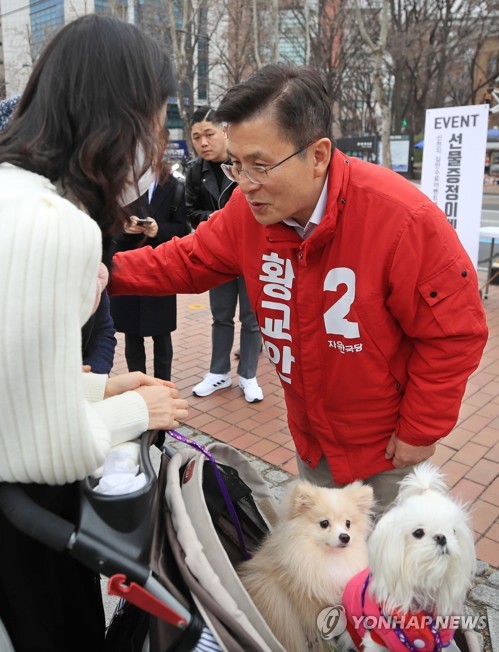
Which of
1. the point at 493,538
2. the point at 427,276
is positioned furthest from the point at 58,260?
the point at 493,538

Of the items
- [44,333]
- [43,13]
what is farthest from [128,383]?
[43,13]

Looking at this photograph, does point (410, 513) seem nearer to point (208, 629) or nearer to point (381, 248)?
point (208, 629)

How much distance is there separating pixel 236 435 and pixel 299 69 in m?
2.64

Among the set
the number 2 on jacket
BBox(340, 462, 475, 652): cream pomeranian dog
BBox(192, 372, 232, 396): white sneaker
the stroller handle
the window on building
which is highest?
the window on building

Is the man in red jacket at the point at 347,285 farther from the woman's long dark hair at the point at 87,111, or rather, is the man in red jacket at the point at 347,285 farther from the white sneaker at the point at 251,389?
the white sneaker at the point at 251,389

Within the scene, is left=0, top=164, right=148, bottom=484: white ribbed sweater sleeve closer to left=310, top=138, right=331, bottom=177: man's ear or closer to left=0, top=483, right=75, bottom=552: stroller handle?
left=0, top=483, right=75, bottom=552: stroller handle

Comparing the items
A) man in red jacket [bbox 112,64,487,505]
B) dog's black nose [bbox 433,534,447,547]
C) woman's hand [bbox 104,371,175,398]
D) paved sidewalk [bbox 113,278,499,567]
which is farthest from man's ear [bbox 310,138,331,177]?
paved sidewalk [bbox 113,278,499,567]

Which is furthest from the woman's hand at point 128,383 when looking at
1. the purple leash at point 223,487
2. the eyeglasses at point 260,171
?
the eyeglasses at point 260,171

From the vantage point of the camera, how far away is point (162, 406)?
1.34 meters

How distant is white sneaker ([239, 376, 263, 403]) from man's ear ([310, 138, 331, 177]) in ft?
9.07

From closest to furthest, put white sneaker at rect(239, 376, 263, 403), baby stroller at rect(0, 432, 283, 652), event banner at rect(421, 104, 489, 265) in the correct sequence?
1. baby stroller at rect(0, 432, 283, 652)
2. white sneaker at rect(239, 376, 263, 403)
3. event banner at rect(421, 104, 489, 265)

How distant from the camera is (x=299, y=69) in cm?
165

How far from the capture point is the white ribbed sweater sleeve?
0.92 metres

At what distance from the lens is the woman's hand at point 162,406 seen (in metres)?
1.31
